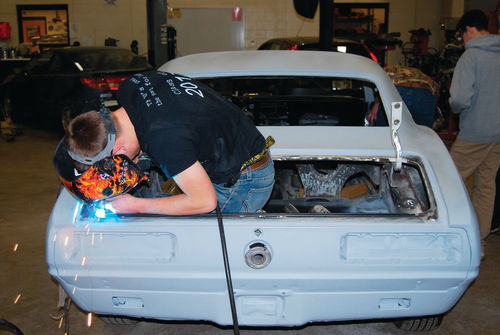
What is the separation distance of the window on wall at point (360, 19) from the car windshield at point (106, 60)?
873 centimetres

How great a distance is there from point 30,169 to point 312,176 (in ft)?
17.4

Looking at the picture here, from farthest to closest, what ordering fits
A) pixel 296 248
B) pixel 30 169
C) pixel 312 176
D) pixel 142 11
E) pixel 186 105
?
1. pixel 142 11
2. pixel 30 169
3. pixel 312 176
4. pixel 296 248
5. pixel 186 105

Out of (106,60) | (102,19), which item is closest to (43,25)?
(102,19)

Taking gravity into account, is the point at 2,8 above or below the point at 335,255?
above

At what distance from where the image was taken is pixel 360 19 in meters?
Answer: 16.3

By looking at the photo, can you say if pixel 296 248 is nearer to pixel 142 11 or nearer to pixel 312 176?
pixel 312 176

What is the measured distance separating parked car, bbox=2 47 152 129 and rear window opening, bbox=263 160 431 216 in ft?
16.6

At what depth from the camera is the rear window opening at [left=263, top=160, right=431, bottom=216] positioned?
9.32ft

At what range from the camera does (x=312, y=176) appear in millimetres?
3510

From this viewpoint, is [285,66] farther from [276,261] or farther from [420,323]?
[420,323]

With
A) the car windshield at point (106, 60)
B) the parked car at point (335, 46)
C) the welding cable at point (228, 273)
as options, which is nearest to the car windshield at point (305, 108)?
the welding cable at point (228, 273)

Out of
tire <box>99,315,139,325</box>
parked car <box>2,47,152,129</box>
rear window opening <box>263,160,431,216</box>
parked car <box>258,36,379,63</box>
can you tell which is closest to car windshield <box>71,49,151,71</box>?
parked car <box>2,47,152,129</box>

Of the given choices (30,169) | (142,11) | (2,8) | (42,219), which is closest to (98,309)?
(42,219)

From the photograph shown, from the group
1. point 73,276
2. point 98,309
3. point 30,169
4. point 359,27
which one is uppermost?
point 359,27
